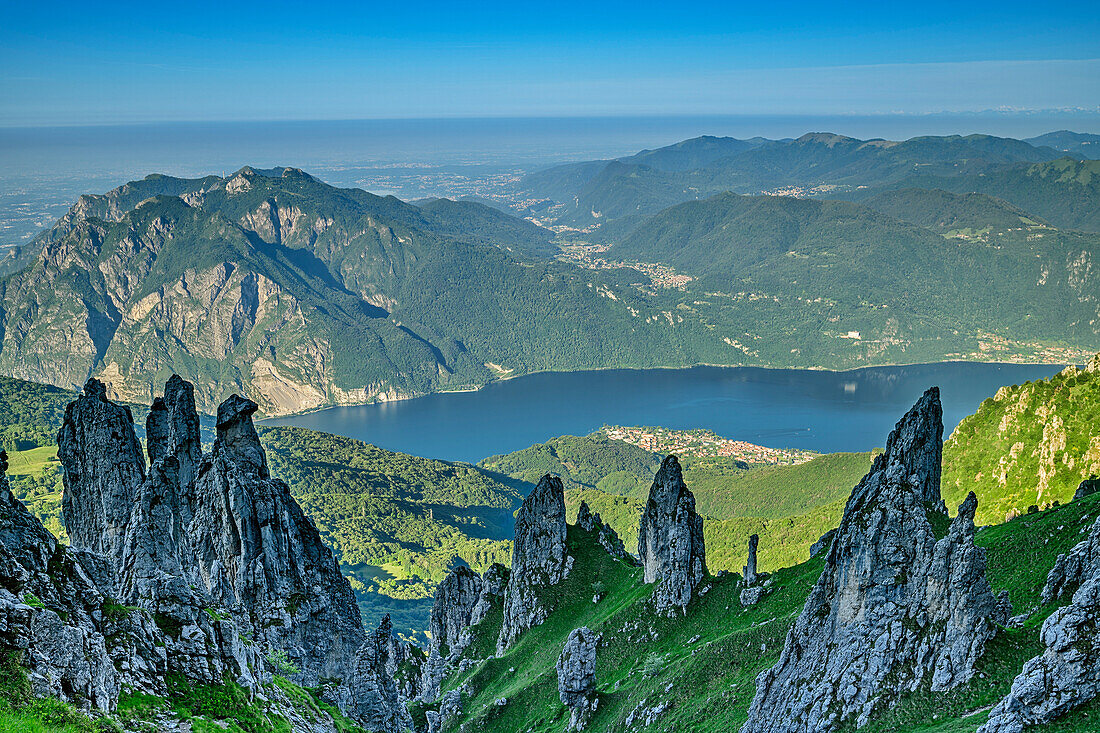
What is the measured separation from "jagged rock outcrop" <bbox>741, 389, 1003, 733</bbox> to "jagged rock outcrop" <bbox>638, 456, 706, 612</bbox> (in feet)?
97.6

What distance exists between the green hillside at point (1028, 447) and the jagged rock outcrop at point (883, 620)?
192 ft

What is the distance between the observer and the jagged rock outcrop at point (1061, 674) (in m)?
25.7

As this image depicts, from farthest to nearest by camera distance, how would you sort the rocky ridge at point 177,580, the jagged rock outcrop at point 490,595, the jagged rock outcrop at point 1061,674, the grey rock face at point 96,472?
the jagged rock outcrop at point 490,595
the grey rock face at point 96,472
the jagged rock outcrop at point 1061,674
the rocky ridge at point 177,580

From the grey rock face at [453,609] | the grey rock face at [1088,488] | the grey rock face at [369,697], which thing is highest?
the grey rock face at [1088,488]

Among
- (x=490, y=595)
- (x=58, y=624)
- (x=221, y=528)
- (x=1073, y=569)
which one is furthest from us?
(x=490, y=595)

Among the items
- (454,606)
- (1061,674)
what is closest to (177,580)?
(1061,674)

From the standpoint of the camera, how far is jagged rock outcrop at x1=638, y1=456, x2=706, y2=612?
72.0 metres

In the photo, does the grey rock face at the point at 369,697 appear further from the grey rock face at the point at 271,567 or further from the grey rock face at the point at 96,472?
the grey rock face at the point at 96,472

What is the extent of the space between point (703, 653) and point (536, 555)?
1395 inches

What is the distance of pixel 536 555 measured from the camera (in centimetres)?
9044

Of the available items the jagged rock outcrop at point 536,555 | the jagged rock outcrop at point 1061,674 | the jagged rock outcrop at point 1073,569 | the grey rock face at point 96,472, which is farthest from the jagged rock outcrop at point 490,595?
the jagged rock outcrop at point 1061,674

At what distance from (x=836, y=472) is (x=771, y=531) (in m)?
70.0

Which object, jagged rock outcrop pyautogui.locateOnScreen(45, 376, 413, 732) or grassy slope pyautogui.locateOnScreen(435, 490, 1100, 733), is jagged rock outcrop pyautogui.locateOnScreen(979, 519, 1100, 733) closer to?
grassy slope pyautogui.locateOnScreen(435, 490, 1100, 733)

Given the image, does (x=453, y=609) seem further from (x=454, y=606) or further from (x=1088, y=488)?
(x=1088, y=488)
